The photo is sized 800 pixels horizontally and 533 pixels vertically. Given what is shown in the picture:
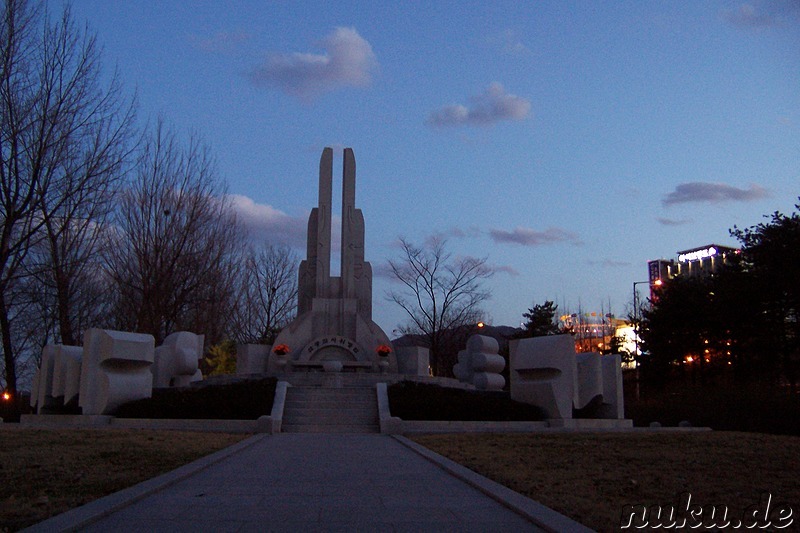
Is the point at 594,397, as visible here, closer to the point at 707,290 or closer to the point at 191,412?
the point at 191,412

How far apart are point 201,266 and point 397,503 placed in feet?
80.2

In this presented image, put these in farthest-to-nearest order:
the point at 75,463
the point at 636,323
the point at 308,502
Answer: the point at 636,323 < the point at 75,463 < the point at 308,502

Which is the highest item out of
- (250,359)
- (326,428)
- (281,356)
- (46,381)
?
(281,356)

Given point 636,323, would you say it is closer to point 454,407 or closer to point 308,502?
point 454,407

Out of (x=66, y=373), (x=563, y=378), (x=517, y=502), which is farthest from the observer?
(x=563, y=378)

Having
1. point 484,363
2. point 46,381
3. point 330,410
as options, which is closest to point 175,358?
point 46,381

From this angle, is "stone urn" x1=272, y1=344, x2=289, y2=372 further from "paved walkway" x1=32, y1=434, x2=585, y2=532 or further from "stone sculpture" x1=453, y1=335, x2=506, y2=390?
"paved walkway" x1=32, y1=434, x2=585, y2=532

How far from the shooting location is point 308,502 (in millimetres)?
6973

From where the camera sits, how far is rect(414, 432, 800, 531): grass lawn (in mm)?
7188

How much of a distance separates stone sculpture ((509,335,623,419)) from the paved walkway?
9451 millimetres

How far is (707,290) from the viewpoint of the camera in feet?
132

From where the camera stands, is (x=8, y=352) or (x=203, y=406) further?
(x=8, y=352)

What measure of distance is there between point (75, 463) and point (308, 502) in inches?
163

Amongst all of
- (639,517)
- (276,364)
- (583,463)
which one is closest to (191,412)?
(276,364)
